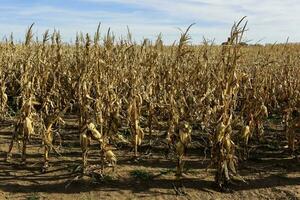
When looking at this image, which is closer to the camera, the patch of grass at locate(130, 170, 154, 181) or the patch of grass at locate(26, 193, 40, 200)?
the patch of grass at locate(26, 193, 40, 200)

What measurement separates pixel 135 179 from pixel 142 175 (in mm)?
129

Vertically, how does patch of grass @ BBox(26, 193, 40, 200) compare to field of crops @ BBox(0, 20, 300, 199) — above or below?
below

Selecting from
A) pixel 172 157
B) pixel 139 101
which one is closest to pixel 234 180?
pixel 172 157

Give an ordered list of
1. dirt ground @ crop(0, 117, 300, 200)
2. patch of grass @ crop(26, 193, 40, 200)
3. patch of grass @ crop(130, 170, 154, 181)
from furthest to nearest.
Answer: patch of grass @ crop(130, 170, 154, 181), dirt ground @ crop(0, 117, 300, 200), patch of grass @ crop(26, 193, 40, 200)

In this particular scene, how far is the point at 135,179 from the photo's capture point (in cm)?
636

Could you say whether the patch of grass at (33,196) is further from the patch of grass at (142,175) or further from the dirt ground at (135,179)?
the patch of grass at (142,175)

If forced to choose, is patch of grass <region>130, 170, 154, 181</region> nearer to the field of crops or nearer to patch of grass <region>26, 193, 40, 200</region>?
the field of crops

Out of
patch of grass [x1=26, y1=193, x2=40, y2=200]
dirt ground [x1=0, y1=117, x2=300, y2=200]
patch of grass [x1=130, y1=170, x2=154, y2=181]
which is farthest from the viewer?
patch of grass [x1=130, y1=170, x2=154, y2=181]

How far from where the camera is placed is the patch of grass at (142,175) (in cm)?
639

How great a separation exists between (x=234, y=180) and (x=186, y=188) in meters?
0.73

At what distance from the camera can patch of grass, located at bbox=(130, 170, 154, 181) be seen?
639 centimetres

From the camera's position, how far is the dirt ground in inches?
233

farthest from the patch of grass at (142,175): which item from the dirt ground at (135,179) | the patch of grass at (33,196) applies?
the patch of grass at (33,196)

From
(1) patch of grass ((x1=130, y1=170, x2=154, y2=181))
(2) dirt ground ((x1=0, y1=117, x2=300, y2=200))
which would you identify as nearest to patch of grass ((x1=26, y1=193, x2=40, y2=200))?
(2) dirt ground ((x1=0, y1=117, x2=300, y2=200))
